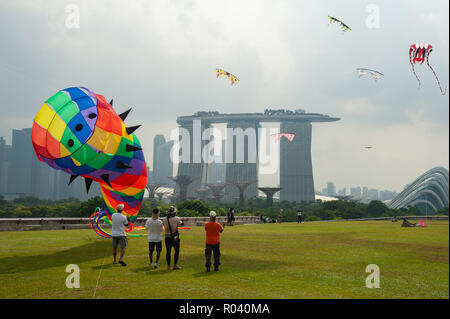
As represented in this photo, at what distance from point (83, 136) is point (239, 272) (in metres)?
9.22

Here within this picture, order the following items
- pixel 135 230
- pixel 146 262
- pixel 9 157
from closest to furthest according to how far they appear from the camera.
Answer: pixel 146 262 → pixel 135 230 → pixel 9 157

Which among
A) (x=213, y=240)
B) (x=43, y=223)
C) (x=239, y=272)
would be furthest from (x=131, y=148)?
(x=43, y=223)

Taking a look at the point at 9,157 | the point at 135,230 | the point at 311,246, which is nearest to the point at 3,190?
the point at 9,157

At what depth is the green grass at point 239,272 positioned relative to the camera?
1030 centimetres

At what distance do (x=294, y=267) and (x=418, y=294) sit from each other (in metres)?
4.52

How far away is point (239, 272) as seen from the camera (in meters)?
13.1

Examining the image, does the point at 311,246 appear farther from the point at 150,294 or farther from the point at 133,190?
the point at 150,294

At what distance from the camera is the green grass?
10.3 m

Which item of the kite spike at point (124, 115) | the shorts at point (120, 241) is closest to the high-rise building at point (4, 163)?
the kite spike at point (124, 115)

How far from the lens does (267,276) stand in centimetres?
1237

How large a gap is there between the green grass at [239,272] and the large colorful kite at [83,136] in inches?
146

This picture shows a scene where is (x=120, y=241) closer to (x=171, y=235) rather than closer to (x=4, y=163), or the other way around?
(x=171, y=235)

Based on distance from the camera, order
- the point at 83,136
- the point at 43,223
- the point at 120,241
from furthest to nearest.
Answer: the point at 43,223, the point at 83,136, the point at 120,241

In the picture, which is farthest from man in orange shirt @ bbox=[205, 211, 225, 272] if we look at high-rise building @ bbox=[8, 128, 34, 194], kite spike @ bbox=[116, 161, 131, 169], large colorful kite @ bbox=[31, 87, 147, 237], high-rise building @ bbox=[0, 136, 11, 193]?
high-rise building @ bbox=[0, 136, 11, 193]
